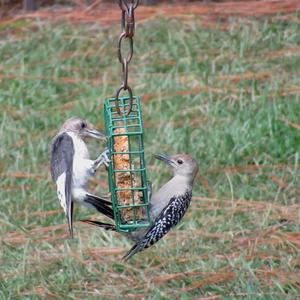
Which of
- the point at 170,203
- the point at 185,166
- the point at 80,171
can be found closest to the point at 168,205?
the point at 170,203

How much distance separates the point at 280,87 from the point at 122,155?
13.8 feet

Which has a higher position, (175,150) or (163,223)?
(163,223)

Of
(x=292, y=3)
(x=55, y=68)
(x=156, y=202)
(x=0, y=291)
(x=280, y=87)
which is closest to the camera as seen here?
(x=156, y=202)

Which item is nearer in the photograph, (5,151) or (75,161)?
(75,161)

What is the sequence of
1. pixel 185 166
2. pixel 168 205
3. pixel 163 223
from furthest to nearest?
pixel 185 166 → pixel 168 205 → pixel 163 223

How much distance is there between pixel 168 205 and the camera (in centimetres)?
557

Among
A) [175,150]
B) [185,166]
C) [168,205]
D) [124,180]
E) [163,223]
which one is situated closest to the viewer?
[124,180]

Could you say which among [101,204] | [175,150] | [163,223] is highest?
[101,204]

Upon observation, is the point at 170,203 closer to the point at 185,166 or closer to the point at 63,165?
the point at 185,166

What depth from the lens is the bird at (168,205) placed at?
214 inches

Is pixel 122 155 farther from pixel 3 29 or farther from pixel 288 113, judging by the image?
pixel 3 29

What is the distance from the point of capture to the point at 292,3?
10820mm

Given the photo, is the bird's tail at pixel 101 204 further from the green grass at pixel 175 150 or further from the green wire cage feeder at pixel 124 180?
the green grass at pixel 175 150

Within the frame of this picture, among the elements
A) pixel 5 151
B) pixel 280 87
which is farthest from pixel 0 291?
pixel 280 87
